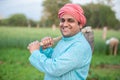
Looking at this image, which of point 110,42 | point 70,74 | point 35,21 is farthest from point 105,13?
point 70,74

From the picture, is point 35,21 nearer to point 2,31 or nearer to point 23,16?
point 23,16

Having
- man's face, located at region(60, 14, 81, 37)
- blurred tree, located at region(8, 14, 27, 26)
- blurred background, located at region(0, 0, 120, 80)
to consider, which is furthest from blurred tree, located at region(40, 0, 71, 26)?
man's face, located at region(60, 14, 81, 37)

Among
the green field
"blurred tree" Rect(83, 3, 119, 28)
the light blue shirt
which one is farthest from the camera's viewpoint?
"blurred tree" Rect(83, 3, 119, 28)

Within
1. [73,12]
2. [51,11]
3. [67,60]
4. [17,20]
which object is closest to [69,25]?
[73,12]

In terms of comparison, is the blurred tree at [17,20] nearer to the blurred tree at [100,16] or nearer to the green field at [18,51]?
the green field at [18,51]

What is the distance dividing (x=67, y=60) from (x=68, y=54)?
0.03 metres

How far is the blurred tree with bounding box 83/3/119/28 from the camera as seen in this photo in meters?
2.63

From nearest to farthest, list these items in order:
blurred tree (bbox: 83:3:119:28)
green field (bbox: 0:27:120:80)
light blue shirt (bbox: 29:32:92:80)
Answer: light blue shirt (bbox: 29:32:92:80)
green field (bbox: 0:27:120:80)
blurred tree (bbox: 83:3:119:28)

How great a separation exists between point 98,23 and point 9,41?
86 centimetres

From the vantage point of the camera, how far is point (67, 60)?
1171mm

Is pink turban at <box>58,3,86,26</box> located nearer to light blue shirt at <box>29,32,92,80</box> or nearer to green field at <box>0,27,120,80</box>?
light blue shirt at <box>29,32,92,80</box>

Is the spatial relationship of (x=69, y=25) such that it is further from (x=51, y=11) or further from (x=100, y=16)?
(x=100, y=16)

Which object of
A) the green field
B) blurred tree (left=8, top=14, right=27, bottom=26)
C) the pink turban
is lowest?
the green field

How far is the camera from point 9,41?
2.53 metres
